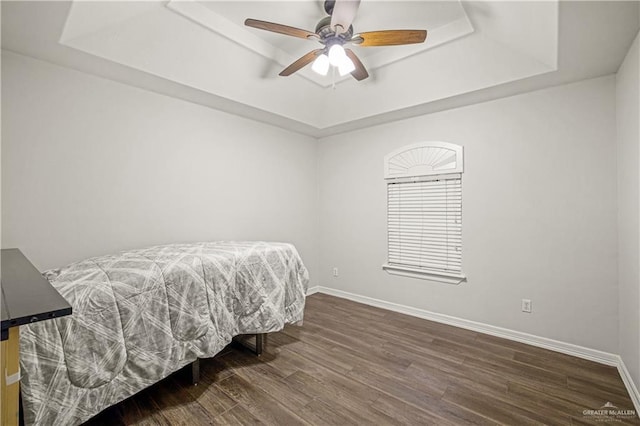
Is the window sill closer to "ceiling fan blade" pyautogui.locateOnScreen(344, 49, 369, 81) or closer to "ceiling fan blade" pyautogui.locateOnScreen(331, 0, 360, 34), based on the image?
"ceiling fan blade" pyautogui.locateOnScreen(344, 49, 369, 81)

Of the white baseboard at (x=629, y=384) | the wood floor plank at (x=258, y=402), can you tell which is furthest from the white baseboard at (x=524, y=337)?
the wood floor plank at (x=258, y=402)

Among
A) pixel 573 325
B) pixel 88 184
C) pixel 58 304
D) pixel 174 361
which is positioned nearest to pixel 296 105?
pixel 88 184

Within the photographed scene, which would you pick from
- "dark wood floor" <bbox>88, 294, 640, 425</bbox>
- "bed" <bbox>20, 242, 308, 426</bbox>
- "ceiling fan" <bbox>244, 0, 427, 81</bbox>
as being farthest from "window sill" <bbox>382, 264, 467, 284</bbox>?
"ceiling fan" <bbox>244, 0, 427, 81</bbox>

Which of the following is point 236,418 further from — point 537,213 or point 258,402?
point 537,213

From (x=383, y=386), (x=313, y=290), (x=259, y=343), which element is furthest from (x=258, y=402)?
(x=313, y=290)

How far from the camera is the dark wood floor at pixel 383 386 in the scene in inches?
72.5

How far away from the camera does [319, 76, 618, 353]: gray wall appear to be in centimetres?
250

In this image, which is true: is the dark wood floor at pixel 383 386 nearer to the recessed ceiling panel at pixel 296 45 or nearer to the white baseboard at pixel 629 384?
the white baseboard at pixel 629 384

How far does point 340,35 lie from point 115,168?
2183mm

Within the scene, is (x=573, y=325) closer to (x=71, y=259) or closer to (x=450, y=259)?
(x=450, y=259)

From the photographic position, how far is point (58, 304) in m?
0.98

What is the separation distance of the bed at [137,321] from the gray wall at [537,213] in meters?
2.08

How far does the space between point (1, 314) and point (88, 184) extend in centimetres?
194

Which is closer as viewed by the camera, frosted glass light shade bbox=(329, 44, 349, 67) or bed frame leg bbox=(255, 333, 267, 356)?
frosted glass light shade bbox=(329, 44, 349, 67)
